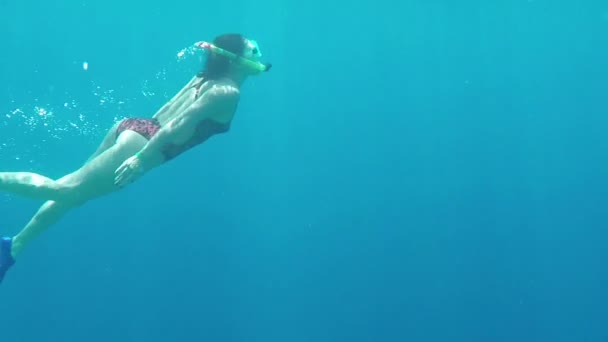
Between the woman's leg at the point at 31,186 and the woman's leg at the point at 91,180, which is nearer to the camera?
the woman's leg at the point at 31,186

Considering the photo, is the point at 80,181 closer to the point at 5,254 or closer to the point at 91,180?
the point at 91,180

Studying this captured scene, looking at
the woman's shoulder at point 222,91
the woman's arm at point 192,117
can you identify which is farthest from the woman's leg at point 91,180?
the woman's shoulder at point 222,91

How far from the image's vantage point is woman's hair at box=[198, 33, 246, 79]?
4656 mm

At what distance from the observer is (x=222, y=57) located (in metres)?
4.66

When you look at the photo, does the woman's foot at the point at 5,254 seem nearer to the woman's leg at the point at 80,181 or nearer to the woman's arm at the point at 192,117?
the woman's leg at the point at 80,181

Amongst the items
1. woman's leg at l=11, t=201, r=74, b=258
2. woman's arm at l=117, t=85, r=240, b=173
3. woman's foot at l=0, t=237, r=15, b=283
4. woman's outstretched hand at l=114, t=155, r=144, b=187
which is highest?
woman's arm at l=117, t=85, r=240, b=173

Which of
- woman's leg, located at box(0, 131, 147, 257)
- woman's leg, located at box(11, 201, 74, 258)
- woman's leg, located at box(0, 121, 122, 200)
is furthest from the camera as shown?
woman's leg, located at box(11, 201, 74, 258)

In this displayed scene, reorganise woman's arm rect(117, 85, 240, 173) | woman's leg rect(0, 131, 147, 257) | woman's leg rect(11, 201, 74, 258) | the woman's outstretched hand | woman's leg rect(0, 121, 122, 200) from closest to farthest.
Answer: the woman's outstretched hand
woman's arm rect(117, 85, 240, 173)
woman's leg rect(0, 121, 122, 200)
woman's leg rect(0, 131, 147, 257)
woman's leg rect(11, 201, 74, 258)

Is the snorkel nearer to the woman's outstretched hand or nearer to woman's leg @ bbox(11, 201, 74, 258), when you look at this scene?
the woman's outstretched hand

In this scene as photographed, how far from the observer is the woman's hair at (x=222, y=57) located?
4656mm

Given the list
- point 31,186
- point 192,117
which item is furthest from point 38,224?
point 192,117

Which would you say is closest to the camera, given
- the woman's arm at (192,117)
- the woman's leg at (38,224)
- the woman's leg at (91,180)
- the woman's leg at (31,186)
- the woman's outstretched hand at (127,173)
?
the woman's outstretched hand at (127,173)

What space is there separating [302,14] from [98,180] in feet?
41.5

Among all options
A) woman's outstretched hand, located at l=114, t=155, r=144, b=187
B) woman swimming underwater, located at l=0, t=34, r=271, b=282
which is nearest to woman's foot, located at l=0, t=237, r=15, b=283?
woman swimming underwater, located at l=0, t=34, r=271, b=282
